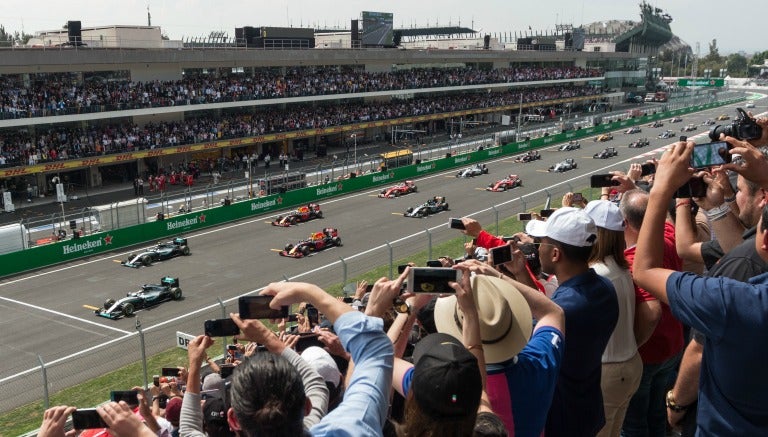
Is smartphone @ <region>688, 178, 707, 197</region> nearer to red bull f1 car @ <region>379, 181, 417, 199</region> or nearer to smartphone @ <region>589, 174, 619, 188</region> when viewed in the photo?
smartphone @ <region>589, 174, 619, 188</region>

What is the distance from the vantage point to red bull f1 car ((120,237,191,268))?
2770 centimetres

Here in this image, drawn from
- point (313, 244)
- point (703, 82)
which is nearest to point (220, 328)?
point (313, 244)

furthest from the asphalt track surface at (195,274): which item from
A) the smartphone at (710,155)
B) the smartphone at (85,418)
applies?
the smartphone at (710,155)

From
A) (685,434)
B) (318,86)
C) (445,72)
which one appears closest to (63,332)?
(685,434)

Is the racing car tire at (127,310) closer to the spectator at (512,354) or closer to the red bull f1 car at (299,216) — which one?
the red bull f1 car at (299,216)

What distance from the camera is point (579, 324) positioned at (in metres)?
4.25

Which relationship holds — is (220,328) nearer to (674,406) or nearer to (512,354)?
(512,354)

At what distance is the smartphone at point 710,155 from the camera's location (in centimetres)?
400

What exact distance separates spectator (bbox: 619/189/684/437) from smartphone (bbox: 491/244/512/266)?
1035 mm

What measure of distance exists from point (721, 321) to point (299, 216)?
33.1m

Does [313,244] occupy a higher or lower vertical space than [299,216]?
lower

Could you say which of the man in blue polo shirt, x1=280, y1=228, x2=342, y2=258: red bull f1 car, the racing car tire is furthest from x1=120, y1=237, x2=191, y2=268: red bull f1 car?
the man in blue polo shirt

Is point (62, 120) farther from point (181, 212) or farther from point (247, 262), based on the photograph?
point (247, 262)

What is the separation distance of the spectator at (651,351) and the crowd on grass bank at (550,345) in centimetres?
1
